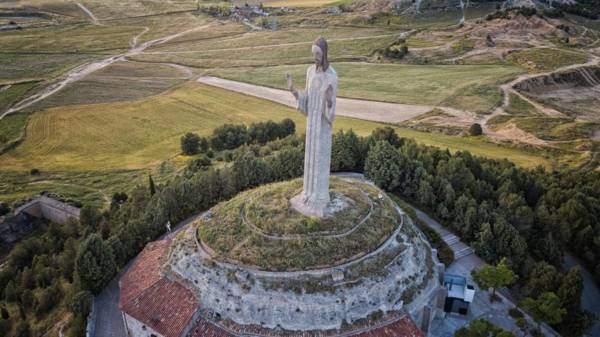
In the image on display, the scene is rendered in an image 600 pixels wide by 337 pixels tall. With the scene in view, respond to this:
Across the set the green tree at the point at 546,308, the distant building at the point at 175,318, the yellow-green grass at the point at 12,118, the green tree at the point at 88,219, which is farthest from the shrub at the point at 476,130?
the yellow-green grass at the point at 12,118

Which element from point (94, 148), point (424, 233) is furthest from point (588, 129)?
point (94, 148)

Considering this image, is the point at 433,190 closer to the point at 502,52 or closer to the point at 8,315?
the point at 8,315

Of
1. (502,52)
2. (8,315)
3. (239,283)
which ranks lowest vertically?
(8,315)

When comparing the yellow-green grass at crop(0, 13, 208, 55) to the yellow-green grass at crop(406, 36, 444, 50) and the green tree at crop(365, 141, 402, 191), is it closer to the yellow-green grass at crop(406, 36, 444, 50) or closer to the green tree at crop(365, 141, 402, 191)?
the yellow-green grass at crop(406, 36, 444, 50)

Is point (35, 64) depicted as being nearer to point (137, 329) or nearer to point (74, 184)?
point (74, 184)

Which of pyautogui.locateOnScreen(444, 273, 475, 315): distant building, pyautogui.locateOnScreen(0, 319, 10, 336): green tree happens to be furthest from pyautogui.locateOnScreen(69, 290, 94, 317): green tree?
pyautogui.locateOnScreen(444, 273, 475, 315): distant building

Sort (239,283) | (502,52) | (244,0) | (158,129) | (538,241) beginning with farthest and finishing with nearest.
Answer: (244,0)
(502,52)
(158,129)
(538,241)
(239,283)
